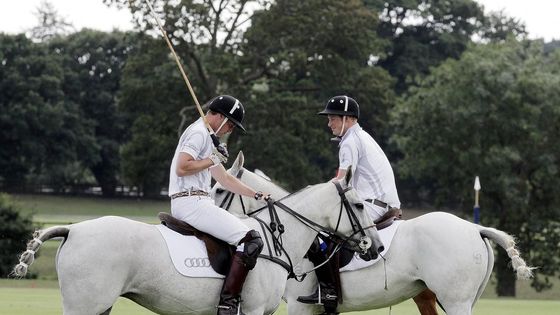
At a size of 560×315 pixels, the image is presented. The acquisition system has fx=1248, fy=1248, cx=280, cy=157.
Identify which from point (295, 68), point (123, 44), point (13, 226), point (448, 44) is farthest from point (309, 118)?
point (123, 44)

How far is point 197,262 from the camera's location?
11352 millimetres

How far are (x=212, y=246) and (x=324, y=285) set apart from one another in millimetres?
2410

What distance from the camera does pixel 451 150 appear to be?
43406 millimetres

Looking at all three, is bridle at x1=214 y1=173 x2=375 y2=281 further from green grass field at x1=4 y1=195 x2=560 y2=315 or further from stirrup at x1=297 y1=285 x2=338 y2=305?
green grass field at x1=4 y1=195 x2=560 y2=315

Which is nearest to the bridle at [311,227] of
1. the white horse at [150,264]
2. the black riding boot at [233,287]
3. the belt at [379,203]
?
the white horse at [150,264]

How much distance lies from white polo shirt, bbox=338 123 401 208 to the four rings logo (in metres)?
2.87

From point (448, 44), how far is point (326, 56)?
24641 mm

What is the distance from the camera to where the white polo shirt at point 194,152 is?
11.5 metres

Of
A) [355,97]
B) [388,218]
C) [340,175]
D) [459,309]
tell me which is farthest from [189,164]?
[355,97]

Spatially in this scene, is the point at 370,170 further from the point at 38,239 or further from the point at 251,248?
the point at 38,239

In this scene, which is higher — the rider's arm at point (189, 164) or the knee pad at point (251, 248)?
the rider's arm at point (189, 164)

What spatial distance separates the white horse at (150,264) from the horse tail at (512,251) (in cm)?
176

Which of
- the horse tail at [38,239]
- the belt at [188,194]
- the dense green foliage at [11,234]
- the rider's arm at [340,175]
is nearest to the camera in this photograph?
the horse tail at [38,239]

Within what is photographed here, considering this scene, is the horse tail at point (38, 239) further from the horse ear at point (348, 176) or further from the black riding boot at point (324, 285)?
the black riding boot at point (324, 285)
